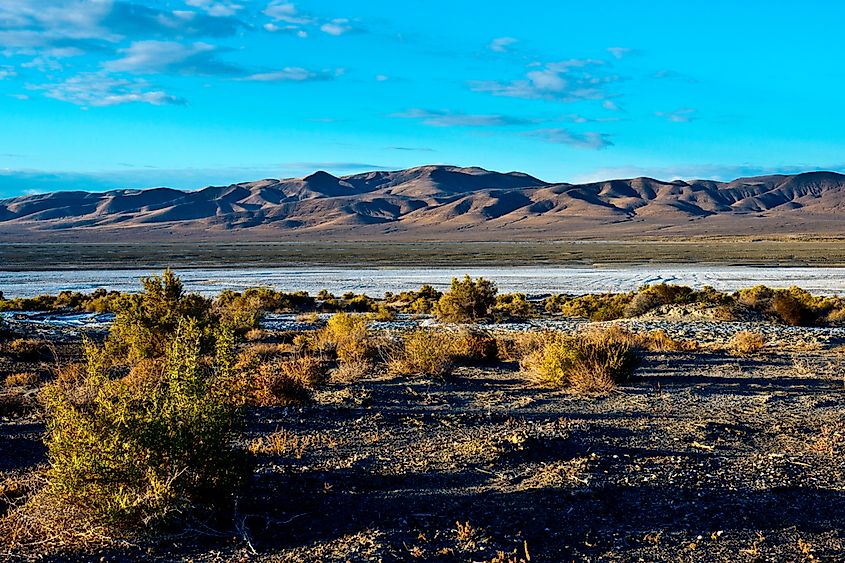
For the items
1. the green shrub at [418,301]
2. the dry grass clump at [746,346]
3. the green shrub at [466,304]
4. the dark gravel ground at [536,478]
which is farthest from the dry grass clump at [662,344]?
the green shrub at [418,301]

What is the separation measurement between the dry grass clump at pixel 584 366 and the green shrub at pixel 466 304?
46.4 feet

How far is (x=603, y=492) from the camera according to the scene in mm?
6840

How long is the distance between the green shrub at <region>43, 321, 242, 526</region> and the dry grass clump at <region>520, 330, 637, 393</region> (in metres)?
7.11

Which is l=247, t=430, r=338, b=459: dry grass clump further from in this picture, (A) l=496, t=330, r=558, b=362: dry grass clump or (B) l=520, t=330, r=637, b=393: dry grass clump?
(A) l=496, t=330, r=558, b=362: dry grass clump

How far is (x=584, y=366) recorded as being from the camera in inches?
495

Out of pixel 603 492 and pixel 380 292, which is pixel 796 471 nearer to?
pixel 603 492

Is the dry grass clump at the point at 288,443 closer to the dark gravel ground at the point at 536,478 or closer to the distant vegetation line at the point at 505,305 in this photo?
the dark gravel ground at the point at 536,478

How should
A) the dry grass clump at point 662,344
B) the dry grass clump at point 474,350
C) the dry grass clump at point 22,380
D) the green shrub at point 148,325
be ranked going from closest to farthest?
1. the dry grass clump at point 22,380
2. the dry grass clump at point 474,350
3. the green shrub at point 148,325
4. the dry grass clump at point 662,344

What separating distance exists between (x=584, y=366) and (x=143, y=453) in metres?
7.95

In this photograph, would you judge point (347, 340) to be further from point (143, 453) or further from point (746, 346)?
point (143, 453)

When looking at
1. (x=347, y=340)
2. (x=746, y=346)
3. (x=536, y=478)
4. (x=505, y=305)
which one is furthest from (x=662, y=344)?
(x=505, y=305)

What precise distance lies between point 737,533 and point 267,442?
5.05m

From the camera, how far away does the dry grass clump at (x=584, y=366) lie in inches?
488

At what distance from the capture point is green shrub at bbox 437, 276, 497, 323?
2753cm
